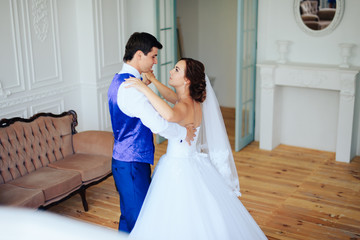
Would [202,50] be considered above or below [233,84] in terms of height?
above

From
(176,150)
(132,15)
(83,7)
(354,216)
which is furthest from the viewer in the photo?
(132,15)

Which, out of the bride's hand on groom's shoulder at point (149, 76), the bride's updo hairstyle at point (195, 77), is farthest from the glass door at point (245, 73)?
the bride's updo hairstyle at point (195, 77)

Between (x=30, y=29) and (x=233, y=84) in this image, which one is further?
(x=233, y=84)

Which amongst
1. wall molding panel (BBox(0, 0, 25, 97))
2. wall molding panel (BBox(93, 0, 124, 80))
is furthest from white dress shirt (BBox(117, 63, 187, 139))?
wall molding panel (BBox(93, 0, 124, 80))

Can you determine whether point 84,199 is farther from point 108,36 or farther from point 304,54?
point 304,54

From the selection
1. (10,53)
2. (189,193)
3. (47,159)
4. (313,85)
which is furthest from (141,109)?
(313,85)

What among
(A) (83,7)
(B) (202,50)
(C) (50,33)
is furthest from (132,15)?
(B) (202,50)

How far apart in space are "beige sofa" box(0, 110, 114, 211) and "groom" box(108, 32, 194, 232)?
46.2 inches

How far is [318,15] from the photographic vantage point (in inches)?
229

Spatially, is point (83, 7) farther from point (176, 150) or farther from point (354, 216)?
point (354, 216)

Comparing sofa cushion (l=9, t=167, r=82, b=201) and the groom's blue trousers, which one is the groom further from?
sofa cushion (l=9, t=167, r=82, b=201)

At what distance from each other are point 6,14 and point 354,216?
3973 mm

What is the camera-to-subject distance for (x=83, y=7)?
551cm

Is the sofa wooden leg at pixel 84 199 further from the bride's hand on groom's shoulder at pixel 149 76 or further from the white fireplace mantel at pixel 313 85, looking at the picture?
the white fireplace mantel at pixel 313 85
